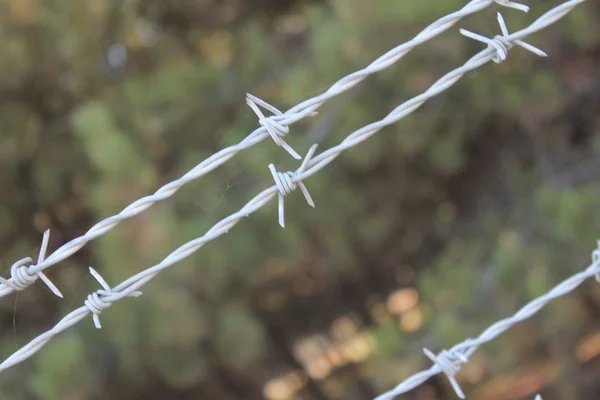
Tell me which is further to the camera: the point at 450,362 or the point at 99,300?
the point at 450,362

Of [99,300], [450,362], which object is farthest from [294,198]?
[99,300]

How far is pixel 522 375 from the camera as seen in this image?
6.83 ft

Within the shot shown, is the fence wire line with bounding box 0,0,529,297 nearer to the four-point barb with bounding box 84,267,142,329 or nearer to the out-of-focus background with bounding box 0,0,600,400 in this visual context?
the four-point barb with bounding box 84,267,142,329

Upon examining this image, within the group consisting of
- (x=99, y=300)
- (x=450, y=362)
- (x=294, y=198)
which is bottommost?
(x=450, y=362)

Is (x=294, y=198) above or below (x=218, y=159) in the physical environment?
above

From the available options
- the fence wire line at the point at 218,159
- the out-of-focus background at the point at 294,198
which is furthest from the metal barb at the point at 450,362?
the out-of-focus background at the point at 294,198

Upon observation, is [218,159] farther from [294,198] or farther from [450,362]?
[294,198]

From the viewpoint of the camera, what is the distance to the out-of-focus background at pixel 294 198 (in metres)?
1.74

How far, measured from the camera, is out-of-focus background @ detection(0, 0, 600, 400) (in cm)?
174

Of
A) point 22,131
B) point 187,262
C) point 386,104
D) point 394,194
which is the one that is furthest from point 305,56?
point 22,131

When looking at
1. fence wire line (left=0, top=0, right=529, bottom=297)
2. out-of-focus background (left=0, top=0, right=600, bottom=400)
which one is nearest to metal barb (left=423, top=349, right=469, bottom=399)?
fence wire line (left=0, top=0, right=529, bottom=297)

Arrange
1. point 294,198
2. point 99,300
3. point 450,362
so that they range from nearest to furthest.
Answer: point 99,300 < point 450,362 < point 294,198

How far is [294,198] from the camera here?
2.06 m

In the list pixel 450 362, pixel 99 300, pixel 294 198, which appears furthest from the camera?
pixel 294 198
